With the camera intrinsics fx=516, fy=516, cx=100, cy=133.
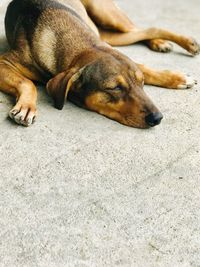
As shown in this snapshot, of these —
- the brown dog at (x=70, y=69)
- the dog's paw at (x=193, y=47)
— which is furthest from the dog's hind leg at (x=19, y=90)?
the dog's paw at (x=193, y=47)

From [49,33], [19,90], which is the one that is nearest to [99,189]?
[19,90]

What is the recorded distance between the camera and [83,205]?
276 centimetres

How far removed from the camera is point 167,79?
3.99 meters

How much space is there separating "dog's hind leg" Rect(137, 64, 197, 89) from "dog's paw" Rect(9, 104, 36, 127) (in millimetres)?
1042

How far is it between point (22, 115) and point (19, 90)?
1.03 ft

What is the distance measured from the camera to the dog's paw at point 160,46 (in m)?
4.75

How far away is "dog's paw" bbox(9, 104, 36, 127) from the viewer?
3342 millimetres

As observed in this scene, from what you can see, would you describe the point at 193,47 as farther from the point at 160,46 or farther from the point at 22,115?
the point at 22,115

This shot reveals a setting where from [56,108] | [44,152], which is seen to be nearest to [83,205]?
[44,152]

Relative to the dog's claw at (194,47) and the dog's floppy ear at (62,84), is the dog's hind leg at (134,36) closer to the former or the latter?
the dog's claw at (194,47)

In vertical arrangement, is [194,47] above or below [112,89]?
below

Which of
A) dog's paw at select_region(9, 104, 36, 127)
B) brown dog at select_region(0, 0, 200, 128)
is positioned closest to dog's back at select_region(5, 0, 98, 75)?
brown dog at select_region(0, 0, 200, 128)

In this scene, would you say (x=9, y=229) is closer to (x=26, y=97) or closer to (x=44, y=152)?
(x=44, y=152)

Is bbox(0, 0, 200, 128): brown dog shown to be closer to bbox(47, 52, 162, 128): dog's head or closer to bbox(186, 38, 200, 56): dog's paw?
bbox(47, 52, 162, 128): dog's head
